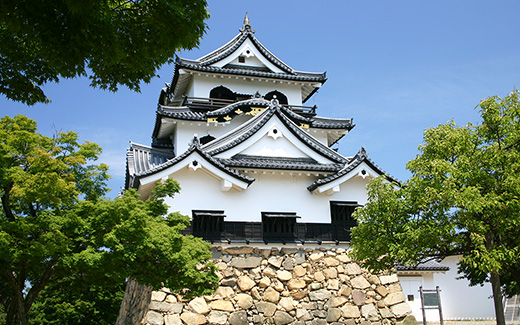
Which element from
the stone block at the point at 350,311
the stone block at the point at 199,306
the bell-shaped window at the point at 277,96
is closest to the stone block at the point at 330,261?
the stone block at the point at 350,311

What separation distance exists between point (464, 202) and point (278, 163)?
7.77 metres

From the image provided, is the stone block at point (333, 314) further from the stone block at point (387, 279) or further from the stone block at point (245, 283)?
the stone block at point (245, 283)

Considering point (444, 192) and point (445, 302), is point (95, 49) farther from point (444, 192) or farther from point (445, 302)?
point (445, 302)

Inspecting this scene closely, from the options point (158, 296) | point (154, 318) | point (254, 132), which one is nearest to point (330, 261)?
point (254, 132)

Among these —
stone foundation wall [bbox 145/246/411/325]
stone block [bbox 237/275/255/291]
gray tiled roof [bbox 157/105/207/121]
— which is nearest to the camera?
stone foundation wall [bbox 145/246/411/325]

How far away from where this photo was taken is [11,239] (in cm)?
948

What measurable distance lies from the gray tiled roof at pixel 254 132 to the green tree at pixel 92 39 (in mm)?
9869

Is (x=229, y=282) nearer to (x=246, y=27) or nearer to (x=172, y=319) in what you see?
(x=172, y=319)

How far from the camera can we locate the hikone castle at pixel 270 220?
14383 millimetres

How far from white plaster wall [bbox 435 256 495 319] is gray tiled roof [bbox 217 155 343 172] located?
11.4 metres

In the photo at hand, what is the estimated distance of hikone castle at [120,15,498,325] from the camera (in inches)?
566

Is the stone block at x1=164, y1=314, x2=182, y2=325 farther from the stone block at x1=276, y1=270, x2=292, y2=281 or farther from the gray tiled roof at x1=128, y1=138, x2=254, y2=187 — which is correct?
the gray tiled roof at x1=128, y1=138, x2=254, y2=187

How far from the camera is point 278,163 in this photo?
16.0m

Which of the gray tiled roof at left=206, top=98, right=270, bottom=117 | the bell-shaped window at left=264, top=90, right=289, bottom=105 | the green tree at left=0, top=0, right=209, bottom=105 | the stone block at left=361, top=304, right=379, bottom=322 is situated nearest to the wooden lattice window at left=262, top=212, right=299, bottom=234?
the stone block at left=361, top=304, right=379, bottom=322
